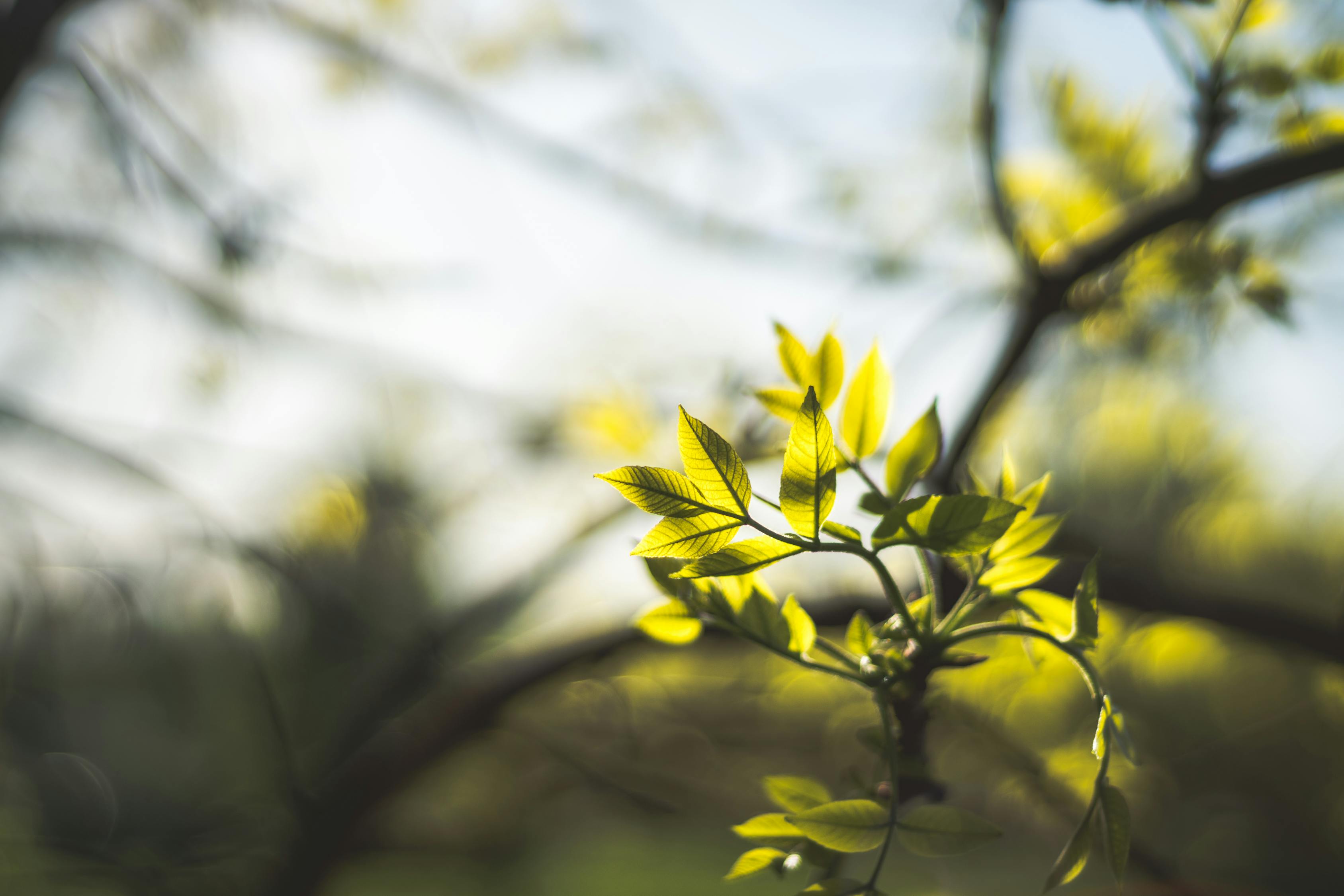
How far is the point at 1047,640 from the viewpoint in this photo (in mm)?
154

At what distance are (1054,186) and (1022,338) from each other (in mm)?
212

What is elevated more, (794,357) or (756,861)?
(794,357)

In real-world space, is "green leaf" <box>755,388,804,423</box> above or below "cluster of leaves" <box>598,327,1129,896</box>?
above

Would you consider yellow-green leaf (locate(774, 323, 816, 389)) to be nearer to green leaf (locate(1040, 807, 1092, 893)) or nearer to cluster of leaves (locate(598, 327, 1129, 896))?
cluster of leaves (locate(598, 327, 1129, 896))

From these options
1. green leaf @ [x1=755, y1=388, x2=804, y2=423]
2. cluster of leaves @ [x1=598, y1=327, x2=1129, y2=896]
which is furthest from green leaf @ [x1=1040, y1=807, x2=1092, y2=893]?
green leaf @ [x1=755, y1=388, x2=804, y2=423]

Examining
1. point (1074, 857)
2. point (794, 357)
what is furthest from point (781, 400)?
point (1074, 857)

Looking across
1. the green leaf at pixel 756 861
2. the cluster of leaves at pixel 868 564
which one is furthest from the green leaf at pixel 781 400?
the green leaf at pixel 756 861

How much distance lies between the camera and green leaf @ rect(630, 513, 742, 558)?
125 millimetres

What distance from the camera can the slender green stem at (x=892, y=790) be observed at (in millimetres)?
151

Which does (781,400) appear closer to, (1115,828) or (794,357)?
(794,357)

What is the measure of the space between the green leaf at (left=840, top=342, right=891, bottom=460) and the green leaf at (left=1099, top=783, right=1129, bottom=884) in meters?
0.09

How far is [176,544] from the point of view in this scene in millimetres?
748

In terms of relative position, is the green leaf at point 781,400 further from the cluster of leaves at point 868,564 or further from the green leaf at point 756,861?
the green leaf at point 756,861

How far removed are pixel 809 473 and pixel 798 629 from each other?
56 millimetres
